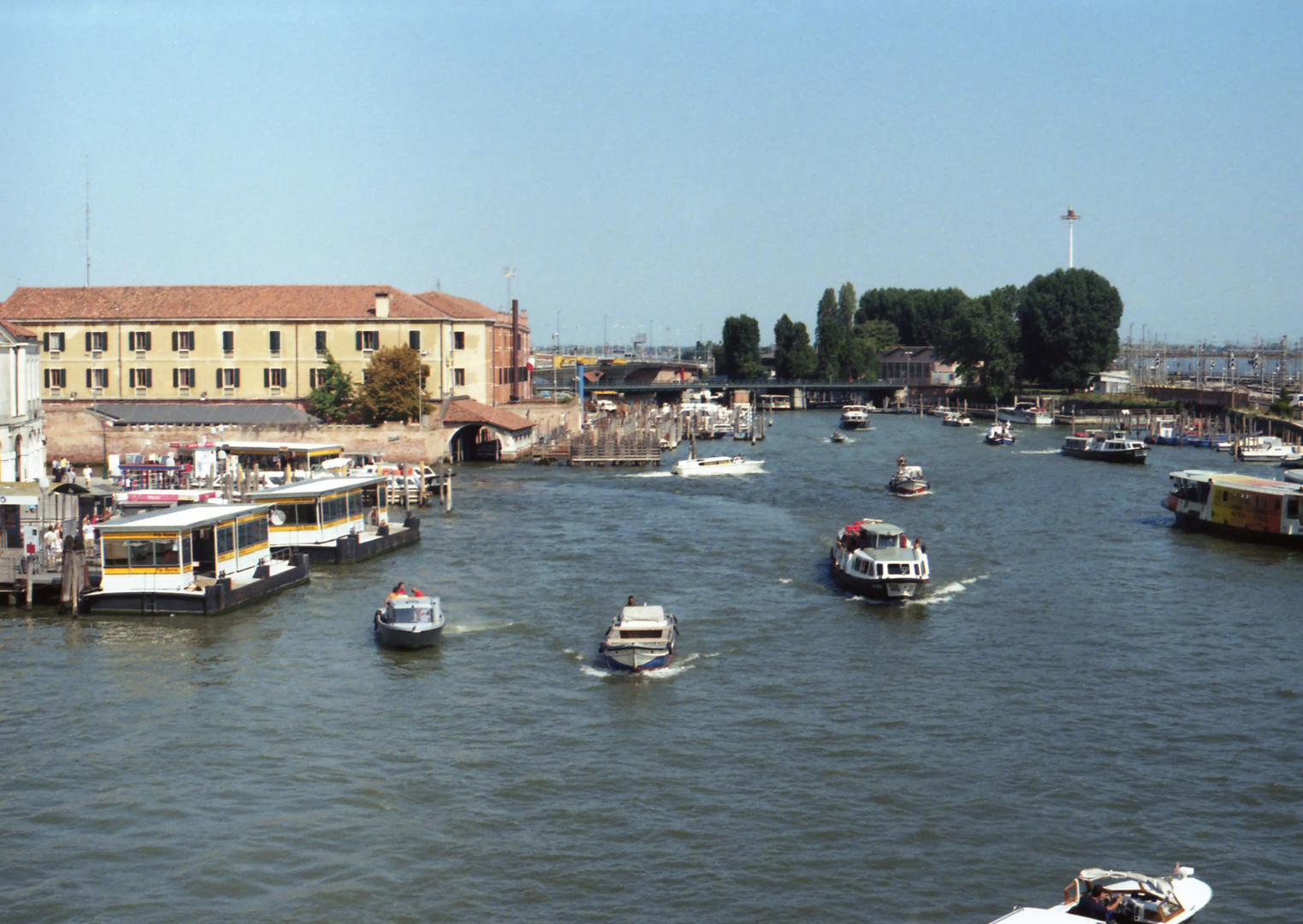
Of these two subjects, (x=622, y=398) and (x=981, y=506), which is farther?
(x=622, y=398)

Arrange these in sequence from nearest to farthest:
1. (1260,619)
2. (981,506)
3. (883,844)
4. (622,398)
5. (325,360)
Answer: (883,844) → (1260,619) → (981,506) → (325,360) → (622,398)

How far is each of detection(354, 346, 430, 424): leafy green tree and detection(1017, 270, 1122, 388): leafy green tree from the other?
99815 mm

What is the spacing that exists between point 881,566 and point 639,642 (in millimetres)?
12626

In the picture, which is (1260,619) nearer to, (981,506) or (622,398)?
(981,506)

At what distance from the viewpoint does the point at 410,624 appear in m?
37.8

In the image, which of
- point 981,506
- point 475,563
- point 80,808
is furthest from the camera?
point 981,506

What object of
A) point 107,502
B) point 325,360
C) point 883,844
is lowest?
point 883,844

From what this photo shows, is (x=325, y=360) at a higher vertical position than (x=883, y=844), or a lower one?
higher

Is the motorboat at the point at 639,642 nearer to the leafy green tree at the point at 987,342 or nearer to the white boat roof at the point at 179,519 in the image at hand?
the white boat roof at the point at 179,519

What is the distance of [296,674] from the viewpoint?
35.4 meters

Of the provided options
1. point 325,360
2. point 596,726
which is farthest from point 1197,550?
point 325,360

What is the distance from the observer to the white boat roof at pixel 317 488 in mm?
51969

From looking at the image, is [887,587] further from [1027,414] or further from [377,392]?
[1027,414]

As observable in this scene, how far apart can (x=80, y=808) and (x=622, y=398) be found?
168 m
